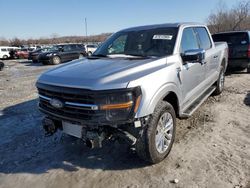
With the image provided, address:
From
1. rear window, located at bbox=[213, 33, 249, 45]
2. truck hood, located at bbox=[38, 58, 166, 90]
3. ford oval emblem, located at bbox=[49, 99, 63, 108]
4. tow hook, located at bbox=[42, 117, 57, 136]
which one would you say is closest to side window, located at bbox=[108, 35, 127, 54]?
truck hood, located at bbox=[38, 58, 166, 90]

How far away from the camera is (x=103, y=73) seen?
337 centimetres

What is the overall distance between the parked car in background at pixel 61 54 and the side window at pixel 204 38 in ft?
57.2

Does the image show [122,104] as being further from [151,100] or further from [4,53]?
[4,53]

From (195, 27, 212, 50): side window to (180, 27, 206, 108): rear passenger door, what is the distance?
0.30 metres

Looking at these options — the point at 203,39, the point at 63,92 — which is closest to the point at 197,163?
the point at 63,92

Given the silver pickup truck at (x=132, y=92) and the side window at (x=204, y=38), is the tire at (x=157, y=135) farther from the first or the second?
the side window at (x=204, y=38)

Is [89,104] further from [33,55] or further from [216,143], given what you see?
[33,55]

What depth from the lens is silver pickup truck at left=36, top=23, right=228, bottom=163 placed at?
3.12 m

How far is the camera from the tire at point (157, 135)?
3.34 metres

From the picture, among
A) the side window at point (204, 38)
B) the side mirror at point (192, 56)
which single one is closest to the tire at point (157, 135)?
the side mirror at point (192, 56)

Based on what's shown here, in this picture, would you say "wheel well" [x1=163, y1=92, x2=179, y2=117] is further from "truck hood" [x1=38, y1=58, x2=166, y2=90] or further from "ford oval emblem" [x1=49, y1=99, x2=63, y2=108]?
"ford oval emblem" [x1=49, y1=99, x2=63, y2=108]

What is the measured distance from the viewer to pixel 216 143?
4266 millimetres

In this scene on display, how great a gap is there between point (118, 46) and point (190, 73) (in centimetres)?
140

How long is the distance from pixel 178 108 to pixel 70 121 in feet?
5.60
